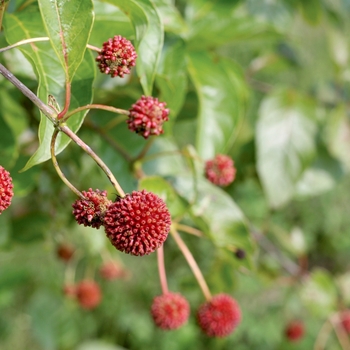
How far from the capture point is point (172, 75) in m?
0.65

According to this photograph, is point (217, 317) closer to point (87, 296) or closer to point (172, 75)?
point (172, 75)

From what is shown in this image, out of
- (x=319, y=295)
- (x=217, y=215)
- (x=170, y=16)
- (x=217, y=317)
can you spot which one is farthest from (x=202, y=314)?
(x=319, y=295)

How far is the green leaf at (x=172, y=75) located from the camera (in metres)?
0.64

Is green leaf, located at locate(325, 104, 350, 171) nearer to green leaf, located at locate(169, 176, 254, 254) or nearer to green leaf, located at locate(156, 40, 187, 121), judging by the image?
green leaf, located at locate(169, 176, 254, 254)

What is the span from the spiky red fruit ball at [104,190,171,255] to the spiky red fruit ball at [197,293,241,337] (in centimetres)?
37

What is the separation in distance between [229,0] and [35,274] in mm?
1610

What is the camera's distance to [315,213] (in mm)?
2355

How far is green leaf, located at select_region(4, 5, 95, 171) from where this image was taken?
0.43 meters

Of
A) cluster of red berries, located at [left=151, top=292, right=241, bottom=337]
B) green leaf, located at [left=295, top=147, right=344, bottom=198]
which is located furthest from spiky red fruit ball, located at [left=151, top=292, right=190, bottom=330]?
green leaf, located at [left=295, top=147, right=344, bottom=198]

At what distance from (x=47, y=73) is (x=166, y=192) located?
0.24 meters

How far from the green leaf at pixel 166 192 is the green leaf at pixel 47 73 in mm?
190

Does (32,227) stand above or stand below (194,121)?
below

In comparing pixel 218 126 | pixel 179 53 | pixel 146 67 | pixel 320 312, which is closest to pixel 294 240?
pixel 320 312

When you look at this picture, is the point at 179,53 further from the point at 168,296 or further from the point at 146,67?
the point at 168,296
